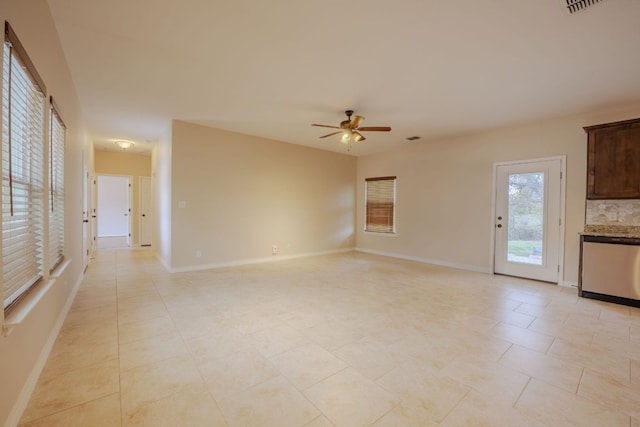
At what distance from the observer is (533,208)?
4.77 meters

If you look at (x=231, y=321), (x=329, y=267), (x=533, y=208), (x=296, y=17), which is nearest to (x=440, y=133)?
(x=533, y=208)

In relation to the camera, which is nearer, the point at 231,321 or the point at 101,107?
the point at 231,321

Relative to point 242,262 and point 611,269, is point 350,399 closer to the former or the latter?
point 611,269

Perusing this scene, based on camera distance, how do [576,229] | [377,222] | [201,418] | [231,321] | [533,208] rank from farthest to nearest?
[377,222] < [533,208] < [576,229] < [231,321] < [201,418]

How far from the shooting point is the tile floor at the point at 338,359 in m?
1.68

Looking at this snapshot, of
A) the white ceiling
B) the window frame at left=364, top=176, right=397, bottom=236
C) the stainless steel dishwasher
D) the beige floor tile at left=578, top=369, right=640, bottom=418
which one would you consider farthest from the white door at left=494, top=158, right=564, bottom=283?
the beige floor tile at left=578, top=369, right=640, bottom=418

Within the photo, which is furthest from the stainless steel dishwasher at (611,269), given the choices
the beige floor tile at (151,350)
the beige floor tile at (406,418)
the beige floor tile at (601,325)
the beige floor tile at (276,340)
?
the beige floor tile at (151,350)

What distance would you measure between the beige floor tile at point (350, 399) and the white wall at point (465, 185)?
4364 millimetres

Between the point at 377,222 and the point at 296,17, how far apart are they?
5.72 metres

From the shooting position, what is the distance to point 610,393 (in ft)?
6.21

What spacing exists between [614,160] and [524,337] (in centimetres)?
307

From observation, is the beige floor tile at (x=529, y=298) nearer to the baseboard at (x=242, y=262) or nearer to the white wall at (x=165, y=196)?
the baseboard at (x=242, y=262)

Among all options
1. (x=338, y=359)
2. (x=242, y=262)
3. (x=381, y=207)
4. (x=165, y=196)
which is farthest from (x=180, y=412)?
(x=381, y=207)

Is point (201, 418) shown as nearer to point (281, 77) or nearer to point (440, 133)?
point (281, 77)
